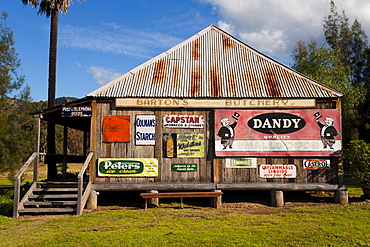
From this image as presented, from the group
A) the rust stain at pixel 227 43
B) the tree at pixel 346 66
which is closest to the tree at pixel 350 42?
the tree at pixel 346 66

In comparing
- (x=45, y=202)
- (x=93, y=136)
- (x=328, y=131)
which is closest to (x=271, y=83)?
(x=328, y=131)

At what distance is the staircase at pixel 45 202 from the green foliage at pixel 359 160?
11026 millimetres

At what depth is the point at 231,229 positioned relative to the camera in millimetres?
8789

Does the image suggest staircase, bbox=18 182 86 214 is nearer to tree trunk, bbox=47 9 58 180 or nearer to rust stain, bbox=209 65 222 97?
tree trunk, bbox=47 9 58 180

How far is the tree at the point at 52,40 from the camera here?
55.8ft

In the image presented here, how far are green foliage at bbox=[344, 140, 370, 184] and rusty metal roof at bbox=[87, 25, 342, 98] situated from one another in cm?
237

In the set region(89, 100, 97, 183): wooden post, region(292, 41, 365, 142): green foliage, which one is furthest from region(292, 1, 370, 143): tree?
region(89, 100, 97, 183): wooden post

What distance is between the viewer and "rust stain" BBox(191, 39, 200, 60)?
15.4 metres

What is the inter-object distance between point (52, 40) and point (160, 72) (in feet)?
25.3

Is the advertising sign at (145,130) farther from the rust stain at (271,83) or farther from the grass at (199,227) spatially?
the rust stain at (271,83)

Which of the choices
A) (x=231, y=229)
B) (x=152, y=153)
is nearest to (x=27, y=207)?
(x=152, y=153)

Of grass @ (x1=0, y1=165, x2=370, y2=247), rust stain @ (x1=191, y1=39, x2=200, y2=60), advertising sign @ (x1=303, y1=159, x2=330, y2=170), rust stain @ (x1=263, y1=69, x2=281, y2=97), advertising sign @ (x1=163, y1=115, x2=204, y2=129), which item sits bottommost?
grass @ (x1=0, y1=165, x2=370, y2=247)

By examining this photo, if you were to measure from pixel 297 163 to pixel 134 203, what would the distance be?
6940mm

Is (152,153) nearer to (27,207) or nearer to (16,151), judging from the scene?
(27,207)
